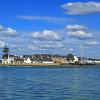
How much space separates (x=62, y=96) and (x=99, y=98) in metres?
4.61

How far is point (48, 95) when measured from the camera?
51938 mm

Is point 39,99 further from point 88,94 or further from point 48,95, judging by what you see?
point 88,94

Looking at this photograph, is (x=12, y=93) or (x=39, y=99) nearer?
(x=39, y=99)

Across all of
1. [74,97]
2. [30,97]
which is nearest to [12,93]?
[30,97]

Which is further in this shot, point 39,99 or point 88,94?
point 88,94

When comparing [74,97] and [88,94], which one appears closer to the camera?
[74,97]

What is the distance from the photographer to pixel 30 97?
49875 millimetres

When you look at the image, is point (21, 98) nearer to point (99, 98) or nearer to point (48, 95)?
point (48, 95)

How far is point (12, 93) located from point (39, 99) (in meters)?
7.24

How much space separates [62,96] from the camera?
51.1m

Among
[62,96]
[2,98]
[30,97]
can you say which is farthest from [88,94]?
[2,98]

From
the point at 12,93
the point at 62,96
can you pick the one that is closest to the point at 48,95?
the point at 62,96

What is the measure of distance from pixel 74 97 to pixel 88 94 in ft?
13.6

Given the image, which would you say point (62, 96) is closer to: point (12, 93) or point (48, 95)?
point (48, 95)
